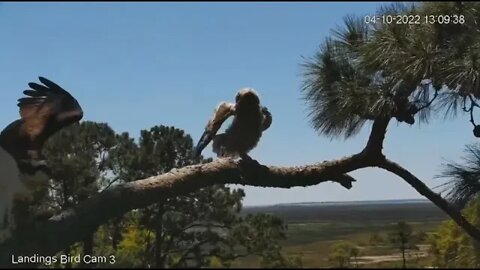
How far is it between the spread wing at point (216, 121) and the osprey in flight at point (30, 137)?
0.77 metres

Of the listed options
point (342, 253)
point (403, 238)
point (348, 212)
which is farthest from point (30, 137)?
point (348, 212)

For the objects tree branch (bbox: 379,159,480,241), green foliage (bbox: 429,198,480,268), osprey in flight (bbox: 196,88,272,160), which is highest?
osprey in flight (bbox: 196,88,272,160)

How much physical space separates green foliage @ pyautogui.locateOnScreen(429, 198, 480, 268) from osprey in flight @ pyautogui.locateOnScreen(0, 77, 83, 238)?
2.79 m

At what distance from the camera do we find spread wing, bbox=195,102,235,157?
435cm

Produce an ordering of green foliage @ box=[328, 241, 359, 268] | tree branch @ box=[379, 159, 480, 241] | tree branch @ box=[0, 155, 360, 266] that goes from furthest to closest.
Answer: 1. tree branch @ box=[379, 159, 480, 241]
2. green foliage @ box=[328, 241, 359, 268]
3. tree branch @ box=[0, 155, 360, 266]

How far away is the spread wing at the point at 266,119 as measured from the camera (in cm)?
451

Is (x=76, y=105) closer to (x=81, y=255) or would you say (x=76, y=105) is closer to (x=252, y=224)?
(x=81, y=255)

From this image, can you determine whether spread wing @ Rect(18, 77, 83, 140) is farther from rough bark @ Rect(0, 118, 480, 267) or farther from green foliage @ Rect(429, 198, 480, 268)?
green foliage @ Rect(429, 198, 480, 268)

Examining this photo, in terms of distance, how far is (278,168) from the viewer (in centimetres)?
459

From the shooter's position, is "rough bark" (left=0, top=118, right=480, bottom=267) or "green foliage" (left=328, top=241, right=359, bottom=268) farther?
"green foliage" (left=328, top=241, right=359, bottom=268)

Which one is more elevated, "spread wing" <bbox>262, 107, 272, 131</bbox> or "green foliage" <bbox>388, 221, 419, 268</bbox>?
"spread wing" <bbox>262, 107, 272, 131</bbox>

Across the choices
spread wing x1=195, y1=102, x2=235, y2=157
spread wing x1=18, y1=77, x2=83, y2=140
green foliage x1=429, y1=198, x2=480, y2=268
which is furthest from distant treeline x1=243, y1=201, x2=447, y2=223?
spread wing x1=18, y1=77, x2=83, y2=140

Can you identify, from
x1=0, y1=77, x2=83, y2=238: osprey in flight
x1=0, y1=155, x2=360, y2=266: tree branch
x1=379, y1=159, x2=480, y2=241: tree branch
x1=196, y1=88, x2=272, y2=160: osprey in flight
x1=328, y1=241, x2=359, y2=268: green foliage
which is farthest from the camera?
x1=379, y1=159, x2=480, y2=241: tree branch

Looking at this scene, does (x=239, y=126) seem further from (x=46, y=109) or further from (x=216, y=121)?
(x=46, y=109)
